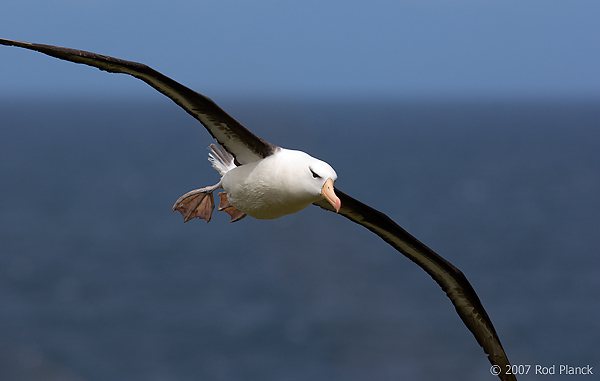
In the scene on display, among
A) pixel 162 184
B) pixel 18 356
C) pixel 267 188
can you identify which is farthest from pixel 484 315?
pixel 162 184

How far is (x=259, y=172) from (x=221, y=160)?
1457 mm

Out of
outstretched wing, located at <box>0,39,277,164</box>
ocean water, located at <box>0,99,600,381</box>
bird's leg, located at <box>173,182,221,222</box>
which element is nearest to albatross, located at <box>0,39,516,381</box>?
outstretched wing, located at <box>0,39,277,164</box>

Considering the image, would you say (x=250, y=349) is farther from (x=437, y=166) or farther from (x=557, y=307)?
(x=437, y=166)

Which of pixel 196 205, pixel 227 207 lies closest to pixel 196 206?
pixel 196 205

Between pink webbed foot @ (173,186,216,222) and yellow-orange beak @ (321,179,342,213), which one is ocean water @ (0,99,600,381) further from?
yellow-orange beak @ (321,179,342,213)

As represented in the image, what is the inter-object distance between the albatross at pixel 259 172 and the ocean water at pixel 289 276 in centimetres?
4118

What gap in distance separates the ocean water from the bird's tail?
4234 cm

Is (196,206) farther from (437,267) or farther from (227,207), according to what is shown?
(437,267)

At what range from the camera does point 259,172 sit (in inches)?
307

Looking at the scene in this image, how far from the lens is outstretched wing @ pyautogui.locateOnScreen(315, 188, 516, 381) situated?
928 cm

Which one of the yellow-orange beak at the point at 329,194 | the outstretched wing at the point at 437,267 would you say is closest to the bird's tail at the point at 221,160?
the outstretched wing at the point at 437,267

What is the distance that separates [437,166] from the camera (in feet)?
354

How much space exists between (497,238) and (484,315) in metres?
64.5

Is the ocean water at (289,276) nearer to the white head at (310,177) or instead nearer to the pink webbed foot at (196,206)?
the pink webbed foot at (196,206)
